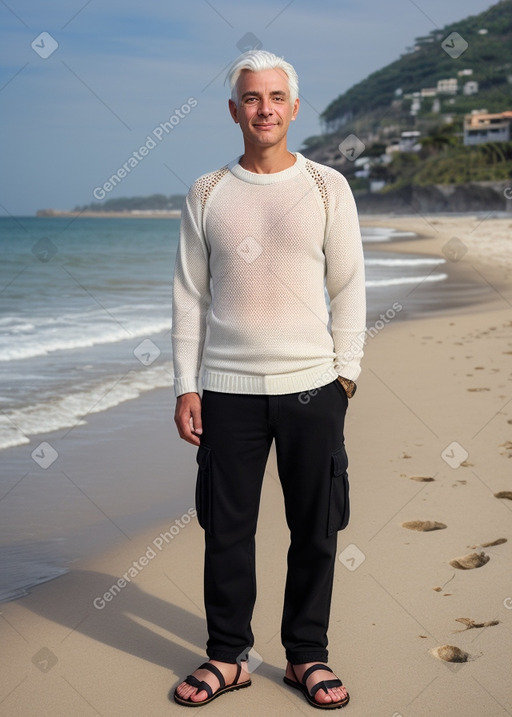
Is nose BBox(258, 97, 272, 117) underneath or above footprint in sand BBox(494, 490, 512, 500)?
above

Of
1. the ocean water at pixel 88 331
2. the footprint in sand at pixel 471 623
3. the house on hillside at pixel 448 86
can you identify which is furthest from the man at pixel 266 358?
the house on hillside at pixel 448 86

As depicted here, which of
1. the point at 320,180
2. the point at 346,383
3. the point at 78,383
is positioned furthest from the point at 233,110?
the point at 78,383

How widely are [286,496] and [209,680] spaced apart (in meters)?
0.57

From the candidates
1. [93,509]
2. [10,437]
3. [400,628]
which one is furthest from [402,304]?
[400,628]

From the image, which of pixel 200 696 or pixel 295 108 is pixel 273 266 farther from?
pixel 200 696

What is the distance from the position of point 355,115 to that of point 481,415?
89.7 m

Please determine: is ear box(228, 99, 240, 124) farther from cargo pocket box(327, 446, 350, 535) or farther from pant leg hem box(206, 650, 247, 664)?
pant leg hem box(206, 650, 247, 664)

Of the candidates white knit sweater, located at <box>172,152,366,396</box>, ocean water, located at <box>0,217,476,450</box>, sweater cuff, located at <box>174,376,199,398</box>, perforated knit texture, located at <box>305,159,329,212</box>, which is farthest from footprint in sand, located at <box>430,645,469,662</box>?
ocean water, located at <box>0,217,476,450</box>

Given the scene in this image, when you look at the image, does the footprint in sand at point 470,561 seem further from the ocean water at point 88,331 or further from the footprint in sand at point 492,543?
the ocean water at point 88,331

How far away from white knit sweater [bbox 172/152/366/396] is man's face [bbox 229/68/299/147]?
0.34 feet

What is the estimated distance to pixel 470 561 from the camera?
10.3 ft

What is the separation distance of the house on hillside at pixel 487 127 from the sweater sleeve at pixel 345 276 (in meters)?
73.6

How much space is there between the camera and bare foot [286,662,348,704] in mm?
2348

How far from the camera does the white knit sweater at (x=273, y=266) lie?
7.29 feet
